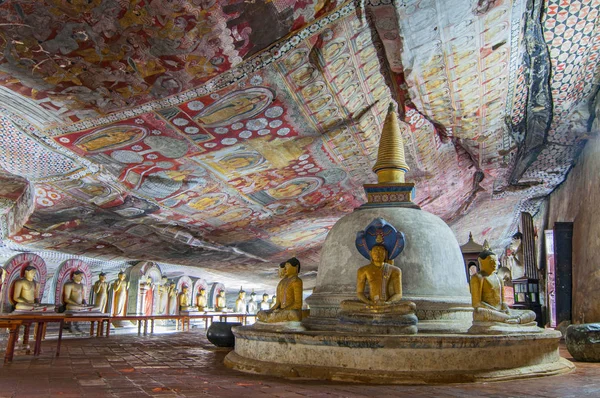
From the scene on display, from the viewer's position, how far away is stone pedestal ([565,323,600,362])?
640 cm

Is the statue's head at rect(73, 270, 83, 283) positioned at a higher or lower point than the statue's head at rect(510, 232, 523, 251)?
lower

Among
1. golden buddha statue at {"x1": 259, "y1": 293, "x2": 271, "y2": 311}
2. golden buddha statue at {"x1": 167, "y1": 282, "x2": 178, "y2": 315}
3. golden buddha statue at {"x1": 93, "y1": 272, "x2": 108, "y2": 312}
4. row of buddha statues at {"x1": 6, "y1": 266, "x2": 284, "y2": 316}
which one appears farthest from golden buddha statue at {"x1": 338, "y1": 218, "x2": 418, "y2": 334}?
golden buddha statue at {"x1": 259, "y1": 293, "x2": 271, "y2": 311}

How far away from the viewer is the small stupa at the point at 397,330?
4.75 meters

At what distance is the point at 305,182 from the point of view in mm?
11852

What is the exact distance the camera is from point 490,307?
579cm

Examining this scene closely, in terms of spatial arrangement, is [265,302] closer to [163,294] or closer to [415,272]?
[163,294]

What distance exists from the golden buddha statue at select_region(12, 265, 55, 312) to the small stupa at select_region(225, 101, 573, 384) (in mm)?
7325

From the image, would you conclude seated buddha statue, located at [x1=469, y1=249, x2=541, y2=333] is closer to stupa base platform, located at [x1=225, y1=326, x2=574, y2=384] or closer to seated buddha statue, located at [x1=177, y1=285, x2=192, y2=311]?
stupa base platform, located at [x1=225, y1=326, x2=574, y2=384]

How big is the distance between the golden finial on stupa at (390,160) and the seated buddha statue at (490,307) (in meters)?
2.27

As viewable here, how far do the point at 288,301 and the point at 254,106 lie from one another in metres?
3.73

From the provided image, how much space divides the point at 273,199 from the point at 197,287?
8.94 meters

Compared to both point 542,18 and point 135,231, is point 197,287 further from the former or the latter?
point 542,18

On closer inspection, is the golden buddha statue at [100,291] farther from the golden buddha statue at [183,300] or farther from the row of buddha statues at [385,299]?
the row of buddha statues at [385,299]

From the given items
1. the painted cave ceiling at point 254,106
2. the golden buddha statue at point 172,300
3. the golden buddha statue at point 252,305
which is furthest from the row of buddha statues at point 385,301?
the golden buddha statue at point 252,305
